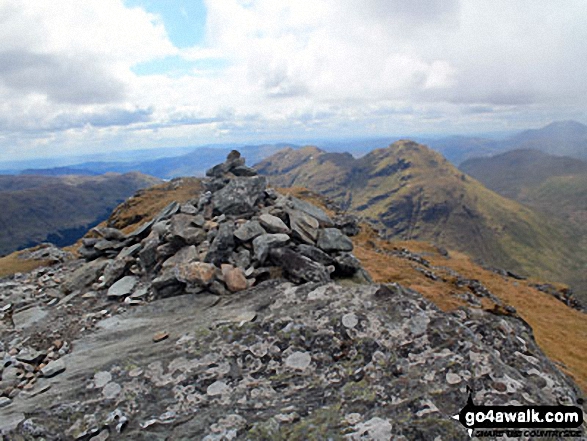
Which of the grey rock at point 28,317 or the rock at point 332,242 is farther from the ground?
the rock at point 332,242

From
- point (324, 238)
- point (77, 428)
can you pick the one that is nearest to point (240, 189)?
point (324, 238)

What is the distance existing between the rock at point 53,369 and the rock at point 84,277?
25.4ft

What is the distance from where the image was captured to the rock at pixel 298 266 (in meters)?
14.6

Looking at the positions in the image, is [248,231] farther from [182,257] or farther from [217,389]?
[217,389]

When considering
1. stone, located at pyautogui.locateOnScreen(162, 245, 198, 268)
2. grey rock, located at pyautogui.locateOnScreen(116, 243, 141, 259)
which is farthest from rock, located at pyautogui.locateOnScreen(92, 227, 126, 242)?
stone, located at pyautogui.locateOnScreen(162, 245, 198, 268)

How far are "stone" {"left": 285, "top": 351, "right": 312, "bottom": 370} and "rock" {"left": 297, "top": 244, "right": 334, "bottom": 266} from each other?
607cm

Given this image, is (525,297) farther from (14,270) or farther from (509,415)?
(14,270)

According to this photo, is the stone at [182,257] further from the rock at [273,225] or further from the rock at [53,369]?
the rock at [53,369]

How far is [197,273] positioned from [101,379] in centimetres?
573

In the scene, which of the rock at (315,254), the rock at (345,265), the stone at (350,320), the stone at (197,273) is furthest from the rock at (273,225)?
the stone at (350,320)

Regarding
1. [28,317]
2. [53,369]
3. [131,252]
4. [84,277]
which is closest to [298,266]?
[53,369]

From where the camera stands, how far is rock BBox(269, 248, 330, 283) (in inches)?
575

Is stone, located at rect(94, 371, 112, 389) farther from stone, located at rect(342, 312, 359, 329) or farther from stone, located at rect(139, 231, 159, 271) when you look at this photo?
stone, located at rect(139, 231, 159, 271)

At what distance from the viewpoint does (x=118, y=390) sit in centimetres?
988
